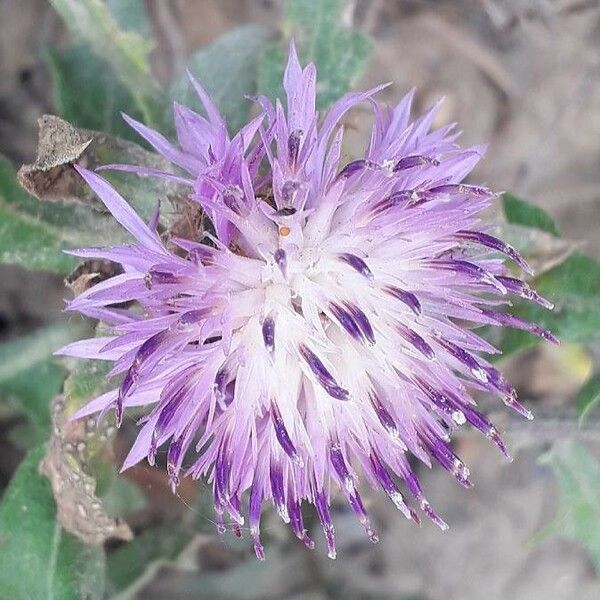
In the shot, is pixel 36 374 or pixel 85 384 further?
pixel 36 374

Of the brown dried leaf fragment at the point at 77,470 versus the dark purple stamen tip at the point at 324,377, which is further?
the brown dried leaf fragment at the point at 77,470

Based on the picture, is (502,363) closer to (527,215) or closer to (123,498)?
(527,215)

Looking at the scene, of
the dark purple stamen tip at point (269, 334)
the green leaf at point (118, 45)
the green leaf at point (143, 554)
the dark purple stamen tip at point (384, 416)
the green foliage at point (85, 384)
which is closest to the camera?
the dark purple stamen tip at point (269, 334)

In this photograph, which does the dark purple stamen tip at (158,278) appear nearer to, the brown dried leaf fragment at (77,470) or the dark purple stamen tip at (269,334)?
the dark purple stamen tip at (269,334)

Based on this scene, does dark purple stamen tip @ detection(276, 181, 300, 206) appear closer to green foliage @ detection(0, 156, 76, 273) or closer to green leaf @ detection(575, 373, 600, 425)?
green foliage @ detection(0, 156, 76, 273)

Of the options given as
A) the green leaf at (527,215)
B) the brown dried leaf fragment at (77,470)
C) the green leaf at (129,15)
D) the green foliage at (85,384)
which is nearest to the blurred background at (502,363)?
the green leaf at (129,15)

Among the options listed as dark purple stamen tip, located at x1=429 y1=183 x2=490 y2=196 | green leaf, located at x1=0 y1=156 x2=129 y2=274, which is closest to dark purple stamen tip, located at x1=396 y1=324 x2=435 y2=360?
dark purple stamen tip, located at x1=429 y1=183 x2=490 y2=196

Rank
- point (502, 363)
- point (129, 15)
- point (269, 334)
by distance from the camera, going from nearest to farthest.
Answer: point (269, 334) → point (129, 15) → point (502, 363)

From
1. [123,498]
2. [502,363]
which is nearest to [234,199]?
[123,498]
